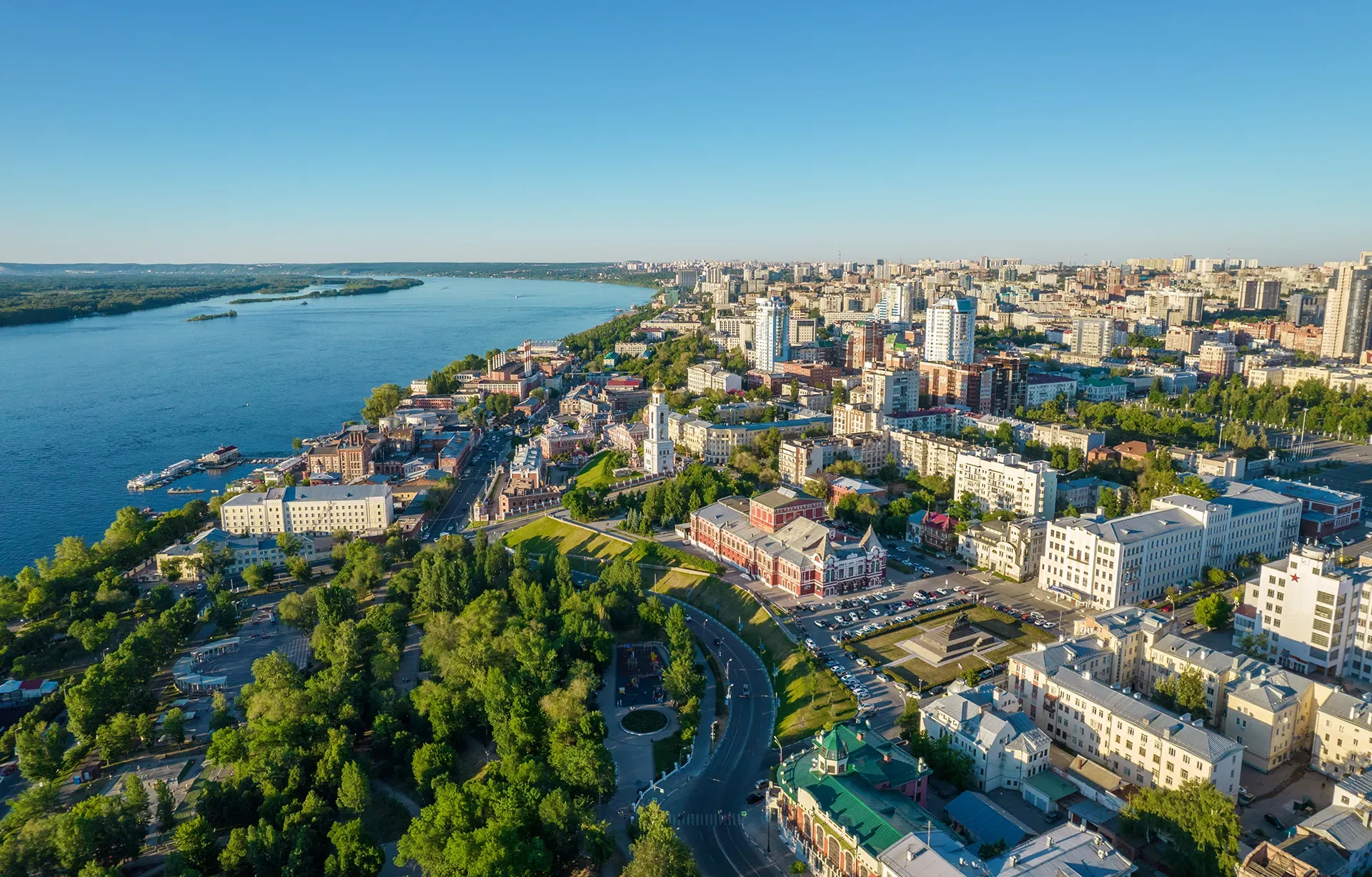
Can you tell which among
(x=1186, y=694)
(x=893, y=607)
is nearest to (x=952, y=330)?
(x=893, y=607)

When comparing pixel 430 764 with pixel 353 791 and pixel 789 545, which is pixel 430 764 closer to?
pixel 353 791

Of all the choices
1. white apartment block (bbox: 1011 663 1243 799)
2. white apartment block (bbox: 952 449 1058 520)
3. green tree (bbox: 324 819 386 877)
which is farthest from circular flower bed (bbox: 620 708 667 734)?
white apartment block (bbox: 952 449 1058 520)

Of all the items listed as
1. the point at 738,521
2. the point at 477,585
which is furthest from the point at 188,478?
the point at 738,521

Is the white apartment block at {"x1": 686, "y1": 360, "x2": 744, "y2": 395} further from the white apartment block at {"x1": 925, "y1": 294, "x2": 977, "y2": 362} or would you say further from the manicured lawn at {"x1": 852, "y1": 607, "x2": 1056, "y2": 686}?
the manicured lawn at {"x1": 852, "y1": 607, "x2": 1056, "y2": 686}

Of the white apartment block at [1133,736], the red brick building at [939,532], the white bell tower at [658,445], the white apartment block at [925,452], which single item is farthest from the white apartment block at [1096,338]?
the white apartment block at [1133,736]

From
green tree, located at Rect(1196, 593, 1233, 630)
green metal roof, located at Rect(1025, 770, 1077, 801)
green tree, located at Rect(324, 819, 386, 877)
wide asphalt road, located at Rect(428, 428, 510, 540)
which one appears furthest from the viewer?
wide asphalt road, located at Rect(428, 428, 510, 540)

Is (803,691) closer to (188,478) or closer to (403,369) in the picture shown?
(188,478)

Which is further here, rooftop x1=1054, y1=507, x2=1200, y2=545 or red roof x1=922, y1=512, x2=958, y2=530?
red roof x1=922, y1=512, x2=958, y2=530

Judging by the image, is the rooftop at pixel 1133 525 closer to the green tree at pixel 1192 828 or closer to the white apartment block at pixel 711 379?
the green tree at pixel 1192 828
